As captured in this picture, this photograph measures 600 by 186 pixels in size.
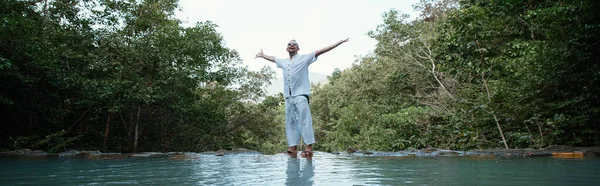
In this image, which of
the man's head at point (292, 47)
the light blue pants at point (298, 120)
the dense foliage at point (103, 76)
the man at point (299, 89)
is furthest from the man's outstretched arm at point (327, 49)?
the dense foliage at point (103, 76)

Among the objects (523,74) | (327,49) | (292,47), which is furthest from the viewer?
(523,74)

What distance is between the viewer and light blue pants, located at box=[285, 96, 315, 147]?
17.3 feet

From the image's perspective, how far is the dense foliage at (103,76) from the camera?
9.32m

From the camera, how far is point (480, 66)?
7719 millimetres

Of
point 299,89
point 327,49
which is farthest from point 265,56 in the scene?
point 327,49

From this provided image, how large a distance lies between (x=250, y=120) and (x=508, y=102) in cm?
1694

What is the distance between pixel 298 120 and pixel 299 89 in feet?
1.33

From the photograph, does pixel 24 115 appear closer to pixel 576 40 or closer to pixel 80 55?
pixel 80 55

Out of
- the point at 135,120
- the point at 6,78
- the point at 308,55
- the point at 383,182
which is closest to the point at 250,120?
the point at 135,120

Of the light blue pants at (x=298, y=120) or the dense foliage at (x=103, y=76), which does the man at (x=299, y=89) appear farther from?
the dense foliage at (x=103, y=76)

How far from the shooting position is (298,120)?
17.6ft

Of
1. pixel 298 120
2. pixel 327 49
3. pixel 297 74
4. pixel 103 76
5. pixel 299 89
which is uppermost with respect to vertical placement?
pixel 103 76

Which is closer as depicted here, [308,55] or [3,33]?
[308,55]

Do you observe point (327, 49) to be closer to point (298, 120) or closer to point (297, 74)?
point (297, 74)
